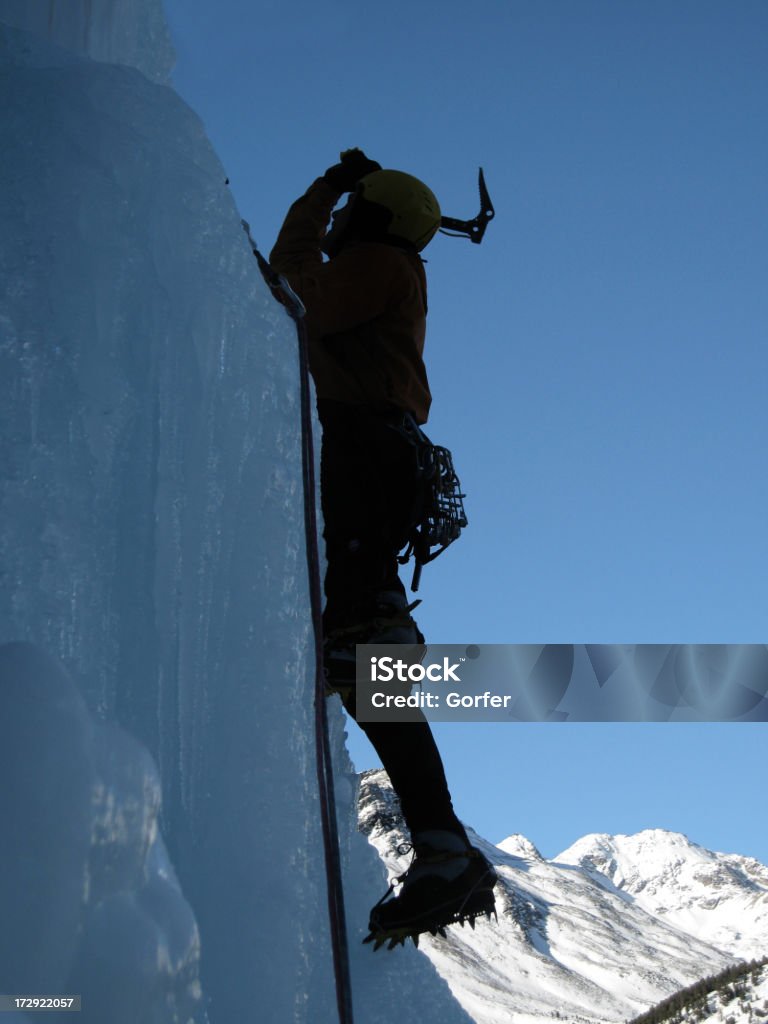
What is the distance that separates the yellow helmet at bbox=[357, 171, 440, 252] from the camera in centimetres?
350

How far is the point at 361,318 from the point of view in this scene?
11.0ft

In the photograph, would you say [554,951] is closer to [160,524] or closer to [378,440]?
[378,440]

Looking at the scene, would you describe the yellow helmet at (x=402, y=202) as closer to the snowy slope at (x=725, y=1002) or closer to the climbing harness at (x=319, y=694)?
the climbing harness at (x=319, y=694)

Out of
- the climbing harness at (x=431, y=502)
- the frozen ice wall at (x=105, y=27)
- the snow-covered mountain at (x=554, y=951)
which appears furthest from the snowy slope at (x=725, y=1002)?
the snow-covered mountain at (x=554, y=951)

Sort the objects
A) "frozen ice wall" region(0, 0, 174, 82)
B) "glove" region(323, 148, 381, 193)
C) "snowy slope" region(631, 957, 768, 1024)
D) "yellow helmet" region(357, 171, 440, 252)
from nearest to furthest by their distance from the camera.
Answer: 1. "frozen ice wall" region(0, 0, 174, 82)
2. "yellow helmet" region(357, 171, 440, 252)
3. "glove" region(323, 148, 381, 193)
4. "snowy slope" region(631, 957, 768, 1024)

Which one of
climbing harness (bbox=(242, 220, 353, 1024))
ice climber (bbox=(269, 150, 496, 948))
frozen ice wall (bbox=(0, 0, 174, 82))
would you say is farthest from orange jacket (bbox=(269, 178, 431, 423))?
frozen ice wall (bbox=(0, 0, 174, 82))

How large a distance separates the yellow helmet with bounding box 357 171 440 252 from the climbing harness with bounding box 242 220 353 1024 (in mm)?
750

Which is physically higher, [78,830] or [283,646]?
[283,646]

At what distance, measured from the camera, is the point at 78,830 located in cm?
175

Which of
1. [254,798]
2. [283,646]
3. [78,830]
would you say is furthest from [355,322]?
[78,830]

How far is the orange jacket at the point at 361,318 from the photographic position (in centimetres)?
332

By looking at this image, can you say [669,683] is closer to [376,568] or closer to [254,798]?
[376,568]

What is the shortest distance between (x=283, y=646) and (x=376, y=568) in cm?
80

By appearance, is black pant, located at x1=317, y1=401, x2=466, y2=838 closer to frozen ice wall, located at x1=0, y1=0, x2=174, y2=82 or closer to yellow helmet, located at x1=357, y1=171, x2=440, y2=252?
yellow helmet, located at x1=357, y1=171, x2=440, y2=252
